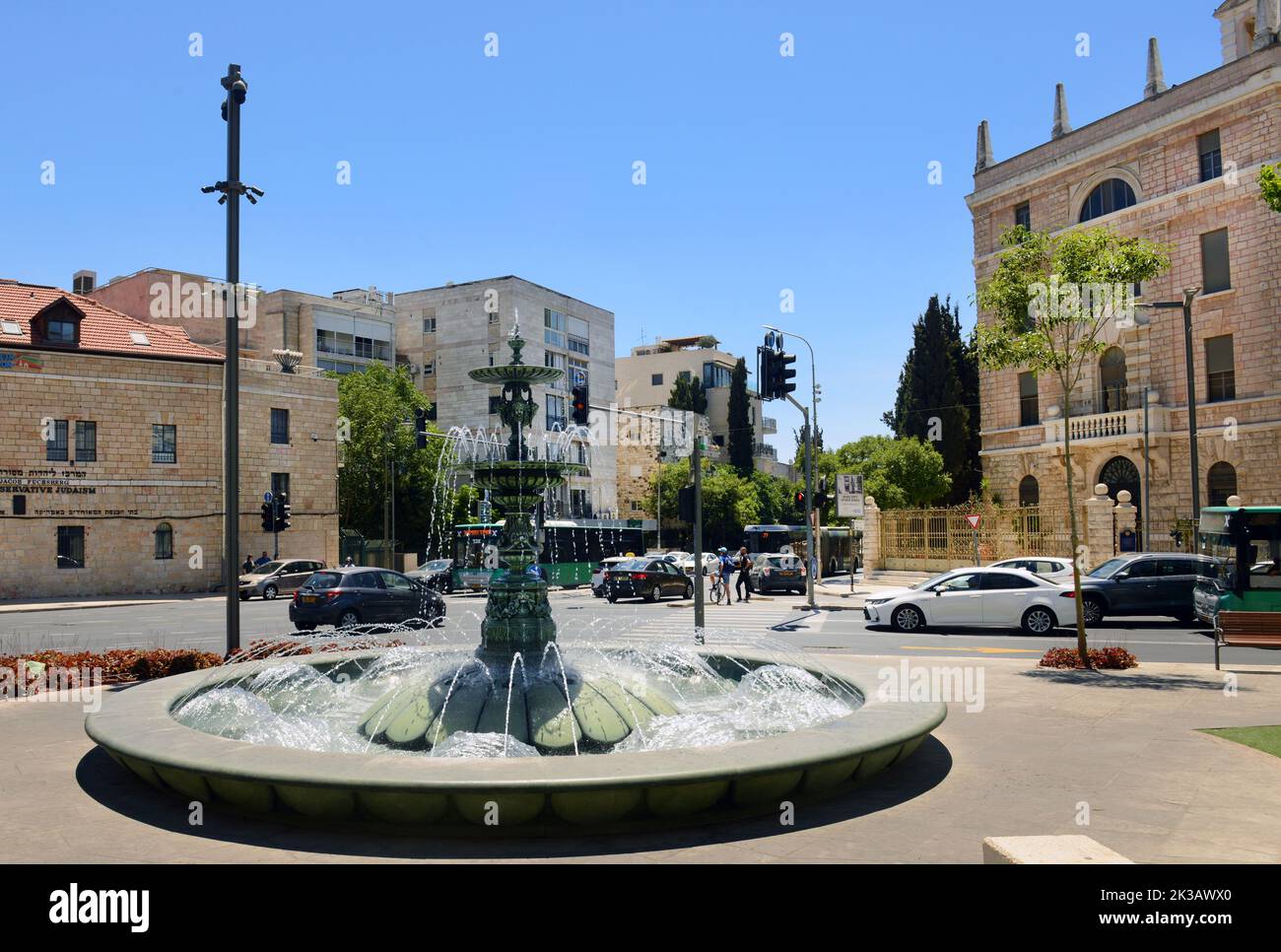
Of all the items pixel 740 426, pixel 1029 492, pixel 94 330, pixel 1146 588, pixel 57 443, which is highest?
pixel 94 330

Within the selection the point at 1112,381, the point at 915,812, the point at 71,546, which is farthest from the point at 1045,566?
the point at 71,546

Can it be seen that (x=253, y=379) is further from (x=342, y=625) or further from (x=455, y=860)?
(x=455, y=860)

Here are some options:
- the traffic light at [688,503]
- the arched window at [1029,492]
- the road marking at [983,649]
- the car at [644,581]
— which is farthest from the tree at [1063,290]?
the arched window at [1029,492]

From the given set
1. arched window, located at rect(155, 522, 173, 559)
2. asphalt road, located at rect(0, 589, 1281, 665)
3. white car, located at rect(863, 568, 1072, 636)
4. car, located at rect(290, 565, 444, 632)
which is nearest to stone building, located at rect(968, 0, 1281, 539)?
asphalt road, located at rect(0, 589, 1281, 665)

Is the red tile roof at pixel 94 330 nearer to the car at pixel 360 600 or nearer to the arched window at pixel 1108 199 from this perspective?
the car at pixel 360 600

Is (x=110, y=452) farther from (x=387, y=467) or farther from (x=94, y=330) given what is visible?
(x=387, y=467)

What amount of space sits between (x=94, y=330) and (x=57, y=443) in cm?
516

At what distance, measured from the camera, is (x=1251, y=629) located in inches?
620

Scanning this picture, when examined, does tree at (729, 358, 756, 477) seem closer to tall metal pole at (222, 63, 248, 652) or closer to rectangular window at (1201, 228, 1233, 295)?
rectangular window at (1201, 228, 1233, 295)

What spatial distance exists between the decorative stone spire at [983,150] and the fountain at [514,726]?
38047 millimetres

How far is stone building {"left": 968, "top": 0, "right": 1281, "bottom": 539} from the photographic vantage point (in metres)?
34.2

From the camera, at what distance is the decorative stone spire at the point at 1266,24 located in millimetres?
33531
